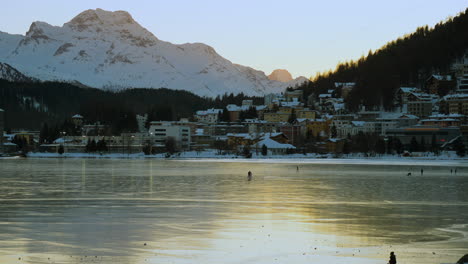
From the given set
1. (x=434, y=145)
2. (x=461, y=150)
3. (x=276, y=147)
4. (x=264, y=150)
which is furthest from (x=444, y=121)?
(x=264, y=150)

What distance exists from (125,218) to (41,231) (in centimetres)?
529

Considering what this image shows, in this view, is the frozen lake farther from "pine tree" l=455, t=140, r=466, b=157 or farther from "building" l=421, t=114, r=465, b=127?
"building" l=421, t=114, r=465, b=127

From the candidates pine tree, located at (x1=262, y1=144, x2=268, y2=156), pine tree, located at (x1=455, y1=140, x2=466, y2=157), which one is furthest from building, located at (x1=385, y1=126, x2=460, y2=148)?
pine tree, located at (x1=262, y1=144, x2=268, y2=156)

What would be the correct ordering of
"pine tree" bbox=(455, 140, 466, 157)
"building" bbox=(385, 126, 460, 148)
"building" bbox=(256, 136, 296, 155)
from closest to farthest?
"pine tree" bbox=(455, 140, 466, 157) → "building" bbox=(385, 126, 460, 148) → "building" bbox=(256, 136, 296, 155)

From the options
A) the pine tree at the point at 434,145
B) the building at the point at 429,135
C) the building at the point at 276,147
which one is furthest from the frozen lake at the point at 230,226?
the building at the point at 429,135

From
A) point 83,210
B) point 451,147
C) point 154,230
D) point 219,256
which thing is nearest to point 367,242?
point 219,256

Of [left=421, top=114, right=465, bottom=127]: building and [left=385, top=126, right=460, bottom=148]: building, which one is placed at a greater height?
[left=421, top=114, right=465, bottom=127]: building

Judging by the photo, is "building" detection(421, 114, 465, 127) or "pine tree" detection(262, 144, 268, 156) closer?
"pine tree" detection(262, 144, 268, 156)

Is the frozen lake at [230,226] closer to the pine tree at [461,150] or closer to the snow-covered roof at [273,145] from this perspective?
the pine tree at [461,150]

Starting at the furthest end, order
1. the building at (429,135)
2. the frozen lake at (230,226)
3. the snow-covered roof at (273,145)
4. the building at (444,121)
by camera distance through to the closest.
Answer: the building at (444,121) → the snow-covered roof at (273,145) → the building at (429,135) → the frozen lake at (230,226)

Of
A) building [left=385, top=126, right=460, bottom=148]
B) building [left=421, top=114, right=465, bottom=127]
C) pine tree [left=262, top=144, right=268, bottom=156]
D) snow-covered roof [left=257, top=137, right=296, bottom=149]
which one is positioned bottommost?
pine tree [left=262, top=144, right=268, bottom=156]

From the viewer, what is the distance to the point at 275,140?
190 meters

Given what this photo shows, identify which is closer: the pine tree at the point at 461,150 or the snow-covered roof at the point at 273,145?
the pine tree at the point at 461,150

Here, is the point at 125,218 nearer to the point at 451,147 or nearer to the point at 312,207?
the point at 312,207
